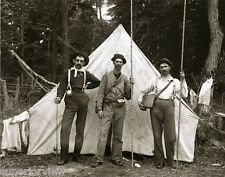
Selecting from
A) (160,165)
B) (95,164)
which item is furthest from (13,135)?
(160,165)

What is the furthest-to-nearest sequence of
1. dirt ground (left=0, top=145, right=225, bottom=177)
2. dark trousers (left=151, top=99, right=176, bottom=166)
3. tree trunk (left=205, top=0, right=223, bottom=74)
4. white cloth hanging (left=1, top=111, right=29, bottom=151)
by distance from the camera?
tree trunk (left=205, top=0, right=223, bottom=74) → white cloth hanging (left=1, top=111, right=29, bottom=151) → dark trousers (left=151, top=99, right=176, bottom=166) → dirt ground (left=0, top=145, right=225, bottom=177)

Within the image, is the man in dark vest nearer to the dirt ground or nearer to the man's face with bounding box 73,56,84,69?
the dirt ground

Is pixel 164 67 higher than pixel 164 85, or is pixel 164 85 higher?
pixel 164 67

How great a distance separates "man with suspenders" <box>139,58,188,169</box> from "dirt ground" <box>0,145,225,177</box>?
0.97ft

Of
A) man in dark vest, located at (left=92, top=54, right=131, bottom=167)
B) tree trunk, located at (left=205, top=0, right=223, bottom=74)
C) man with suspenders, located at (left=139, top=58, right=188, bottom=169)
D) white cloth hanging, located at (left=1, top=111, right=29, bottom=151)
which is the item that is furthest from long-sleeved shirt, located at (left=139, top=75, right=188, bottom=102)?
tree trunk, located at (left=205, top=0, right=223, bottom=74)

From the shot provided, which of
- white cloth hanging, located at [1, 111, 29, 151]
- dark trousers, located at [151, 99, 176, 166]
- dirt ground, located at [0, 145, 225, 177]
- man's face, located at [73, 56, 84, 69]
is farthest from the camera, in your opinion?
white cloth hanging, located at [1, 111, 29, 151]

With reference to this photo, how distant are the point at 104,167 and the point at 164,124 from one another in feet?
3.91

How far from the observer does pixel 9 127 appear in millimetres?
6027

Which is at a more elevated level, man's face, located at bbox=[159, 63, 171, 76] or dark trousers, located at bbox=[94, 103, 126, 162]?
man's face, located at bbox=[159, 63, 171, 76]

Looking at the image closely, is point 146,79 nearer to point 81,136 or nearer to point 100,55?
point 100,55

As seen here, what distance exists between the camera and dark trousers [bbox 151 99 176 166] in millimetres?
5324

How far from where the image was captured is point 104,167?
17.6 feet

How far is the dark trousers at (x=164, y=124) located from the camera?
532 cm

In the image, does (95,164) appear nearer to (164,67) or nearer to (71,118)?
(71,118)
